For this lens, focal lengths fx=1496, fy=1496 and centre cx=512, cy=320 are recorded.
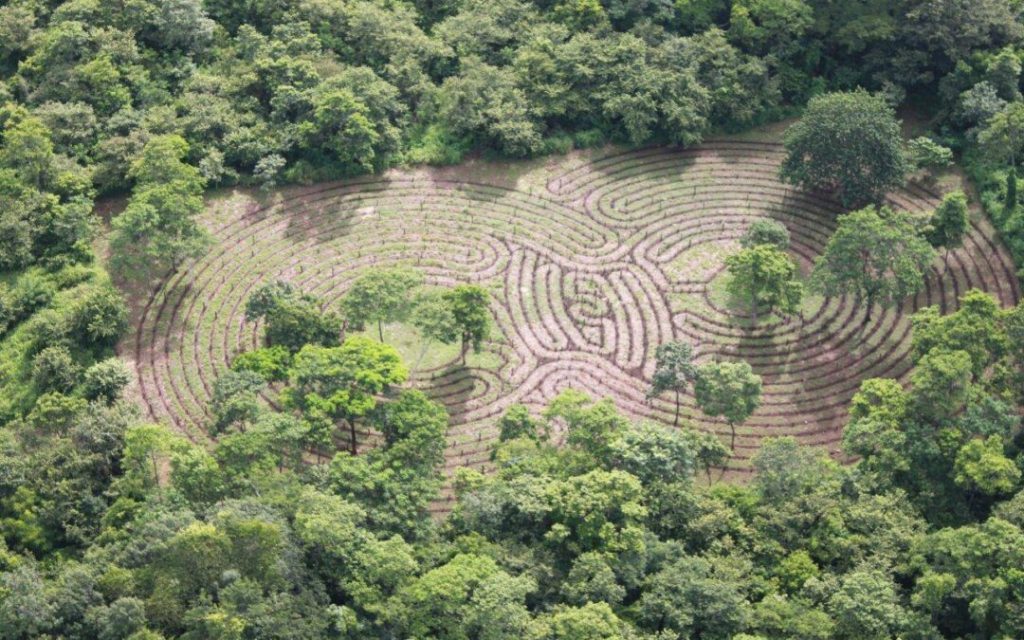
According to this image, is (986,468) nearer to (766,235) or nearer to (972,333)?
(972,333)

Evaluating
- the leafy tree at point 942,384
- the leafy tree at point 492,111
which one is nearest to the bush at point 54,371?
the leafy tree at point 492,111

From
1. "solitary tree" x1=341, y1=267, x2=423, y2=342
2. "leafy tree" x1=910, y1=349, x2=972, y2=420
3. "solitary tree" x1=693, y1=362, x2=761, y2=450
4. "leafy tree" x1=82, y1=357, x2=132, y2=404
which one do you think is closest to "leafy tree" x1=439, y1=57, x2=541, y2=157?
"solitary tree" x1=341, y1=267, x2=423, y2=342

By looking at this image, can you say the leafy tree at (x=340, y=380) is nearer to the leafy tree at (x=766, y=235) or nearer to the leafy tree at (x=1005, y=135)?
the leafy tree at (x=766, y=235)

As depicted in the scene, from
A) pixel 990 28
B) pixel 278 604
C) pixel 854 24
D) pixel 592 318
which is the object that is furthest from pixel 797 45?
pixel 278 604

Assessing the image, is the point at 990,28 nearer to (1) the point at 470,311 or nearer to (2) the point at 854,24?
(2) the point at 854,24

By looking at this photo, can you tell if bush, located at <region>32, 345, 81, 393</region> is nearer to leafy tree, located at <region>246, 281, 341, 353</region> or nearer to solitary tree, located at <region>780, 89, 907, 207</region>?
leafy tree, located at <region>246, 281, 341, 353</region>

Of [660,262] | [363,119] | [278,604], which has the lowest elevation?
[278,604]

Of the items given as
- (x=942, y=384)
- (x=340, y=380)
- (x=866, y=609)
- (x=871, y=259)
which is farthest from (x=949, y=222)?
(x=340, y=380)
